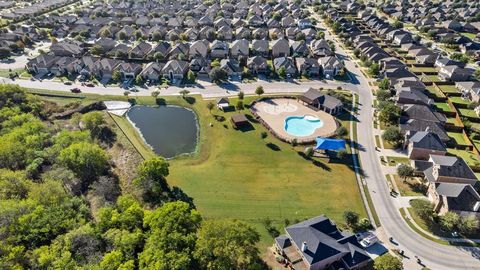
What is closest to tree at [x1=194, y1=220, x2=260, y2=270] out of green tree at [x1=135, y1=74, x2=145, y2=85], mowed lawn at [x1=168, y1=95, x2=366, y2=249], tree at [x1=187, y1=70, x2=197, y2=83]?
mowed lawn at [x1=168, y1=95, x2=366, y2=249]

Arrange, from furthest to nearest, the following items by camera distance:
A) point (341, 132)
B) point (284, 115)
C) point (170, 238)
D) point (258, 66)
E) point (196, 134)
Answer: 1. point (258, 66)
2. point (284, 115)
3. point (196, 134)
4. point (341, 132)
5. point (170, 238)

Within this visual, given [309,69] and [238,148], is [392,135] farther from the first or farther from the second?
[309,69]

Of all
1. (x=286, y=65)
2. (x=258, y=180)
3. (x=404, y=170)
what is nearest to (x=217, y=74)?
(x=286, y=65)

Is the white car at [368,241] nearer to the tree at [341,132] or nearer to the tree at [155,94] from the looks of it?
the tree at [341,132]

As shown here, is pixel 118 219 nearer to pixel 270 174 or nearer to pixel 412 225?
pixel 270 174

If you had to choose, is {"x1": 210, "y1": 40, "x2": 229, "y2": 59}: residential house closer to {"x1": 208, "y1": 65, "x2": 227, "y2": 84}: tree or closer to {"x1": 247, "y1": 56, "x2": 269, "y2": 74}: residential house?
{"x1": 247, "y1": 56, "x2": 269, "y2": 74}: residential house

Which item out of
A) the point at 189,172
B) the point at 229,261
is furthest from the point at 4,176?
the point at 229,261
